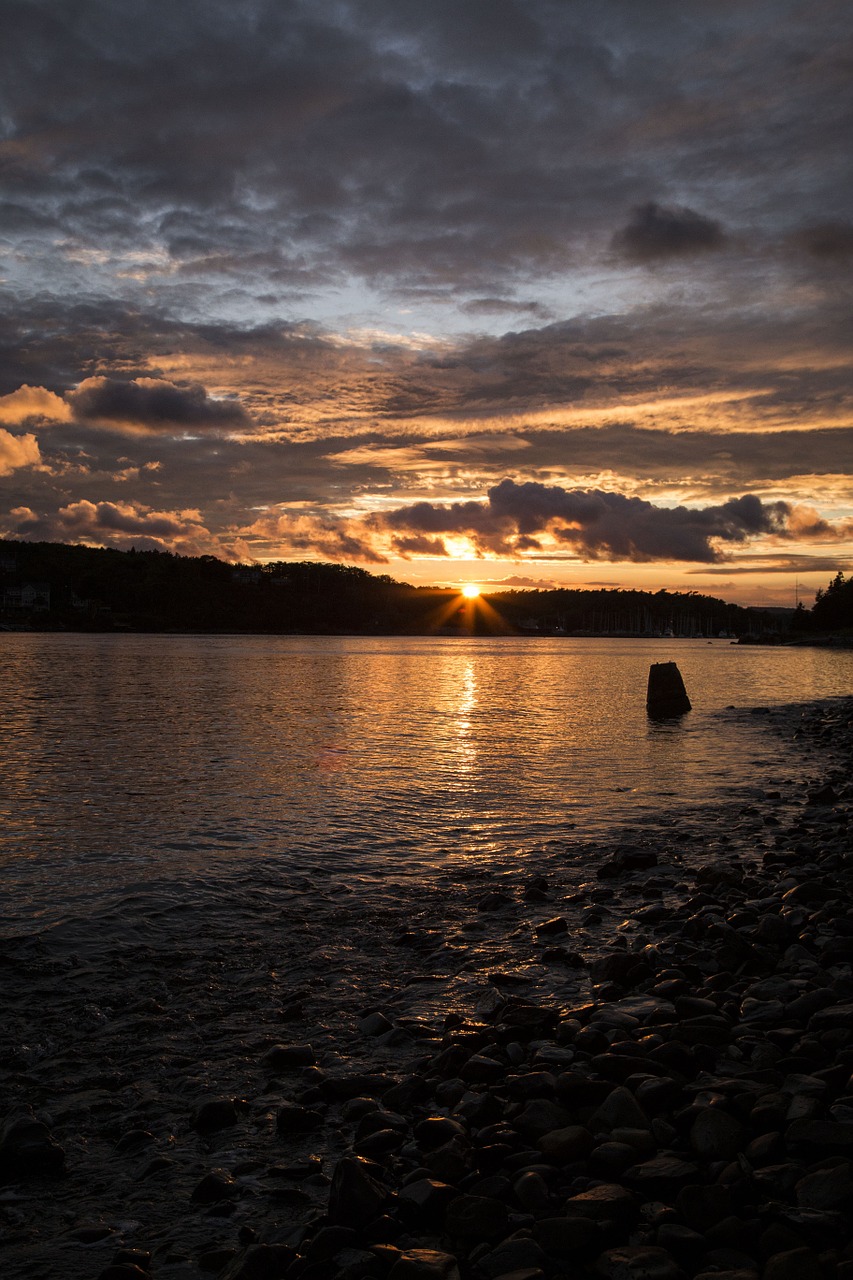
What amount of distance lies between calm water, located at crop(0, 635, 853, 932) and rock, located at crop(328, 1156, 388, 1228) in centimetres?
728

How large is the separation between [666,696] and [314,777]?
75.5ft

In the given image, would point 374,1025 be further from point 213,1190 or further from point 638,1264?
point 638,1264

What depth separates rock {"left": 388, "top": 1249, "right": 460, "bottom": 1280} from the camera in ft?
13.9

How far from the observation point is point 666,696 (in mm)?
39750

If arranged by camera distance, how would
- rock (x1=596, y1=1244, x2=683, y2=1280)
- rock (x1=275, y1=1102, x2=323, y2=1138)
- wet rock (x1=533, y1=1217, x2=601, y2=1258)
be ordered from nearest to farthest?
rock (x1=596, y1=1244, x2=683, y2=1280)
wet rock (x1=533, y1=1217, x2=601, y2=1258)
rock (x1=275, y1=1102, x2=323, y2=1138)

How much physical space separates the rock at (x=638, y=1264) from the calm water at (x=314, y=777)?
29.0ft

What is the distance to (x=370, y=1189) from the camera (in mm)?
4918

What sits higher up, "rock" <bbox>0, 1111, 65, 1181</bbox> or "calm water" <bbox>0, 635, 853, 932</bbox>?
"rock" <bbox>0, 1111, 65, 1181</bbox>

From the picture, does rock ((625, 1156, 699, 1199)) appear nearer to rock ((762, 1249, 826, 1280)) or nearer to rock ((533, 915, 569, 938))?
rock ((762, 1249, 826, 1280))

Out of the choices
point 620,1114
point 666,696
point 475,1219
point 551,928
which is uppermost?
point 666,696

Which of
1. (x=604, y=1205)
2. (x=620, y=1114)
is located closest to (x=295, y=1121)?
(x=620, y=1114)

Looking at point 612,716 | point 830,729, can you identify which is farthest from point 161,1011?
point 612,716

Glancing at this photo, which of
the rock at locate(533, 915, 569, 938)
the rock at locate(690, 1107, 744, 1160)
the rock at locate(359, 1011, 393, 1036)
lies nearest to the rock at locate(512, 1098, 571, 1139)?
the rock at locate(690, 1107, 744, 1160)

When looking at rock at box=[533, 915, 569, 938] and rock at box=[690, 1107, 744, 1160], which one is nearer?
rock at box=[690, 1107, 744, 1160]
